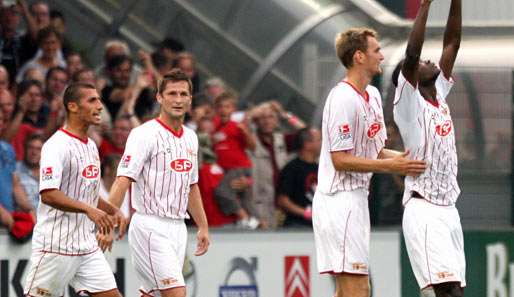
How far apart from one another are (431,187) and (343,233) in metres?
0.67

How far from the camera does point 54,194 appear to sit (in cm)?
1017

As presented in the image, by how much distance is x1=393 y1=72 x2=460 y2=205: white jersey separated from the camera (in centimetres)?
1008

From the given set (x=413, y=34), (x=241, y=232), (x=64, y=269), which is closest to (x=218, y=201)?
(x=241, y=232)

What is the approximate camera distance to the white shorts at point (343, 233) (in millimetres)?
10023

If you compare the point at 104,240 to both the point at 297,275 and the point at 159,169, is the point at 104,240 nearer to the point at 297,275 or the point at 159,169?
the point at 159,169

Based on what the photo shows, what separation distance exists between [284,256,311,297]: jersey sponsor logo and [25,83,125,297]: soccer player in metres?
2.98

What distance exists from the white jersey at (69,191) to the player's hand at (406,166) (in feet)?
7.12

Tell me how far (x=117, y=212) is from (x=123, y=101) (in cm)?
353

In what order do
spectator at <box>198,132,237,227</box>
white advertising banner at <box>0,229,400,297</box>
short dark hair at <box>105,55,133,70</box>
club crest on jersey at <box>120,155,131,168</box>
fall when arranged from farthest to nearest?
short dark hair at <box>105,55,133,70</box>
spectator at <box>198,132,237,227</box>
white advertising banner at <box>0,229,400,297</box>
club crest on jersey at <box>120,155,131,168</box>

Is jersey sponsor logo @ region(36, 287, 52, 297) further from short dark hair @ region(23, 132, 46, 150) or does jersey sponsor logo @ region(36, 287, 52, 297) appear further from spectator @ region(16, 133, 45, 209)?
short dark hair @ region(23, 132, 46, 150)

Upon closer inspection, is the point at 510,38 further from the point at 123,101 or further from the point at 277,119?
the point at 123,101

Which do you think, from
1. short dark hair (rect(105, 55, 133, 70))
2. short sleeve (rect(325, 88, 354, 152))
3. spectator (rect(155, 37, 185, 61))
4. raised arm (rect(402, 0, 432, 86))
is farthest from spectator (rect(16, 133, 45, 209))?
raised arm (rect(402, 0, 432, 86))

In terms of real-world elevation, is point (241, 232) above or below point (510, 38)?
below

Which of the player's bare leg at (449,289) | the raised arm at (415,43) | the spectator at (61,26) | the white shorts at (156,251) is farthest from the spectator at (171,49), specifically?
the player's bare leg at (449,289)
